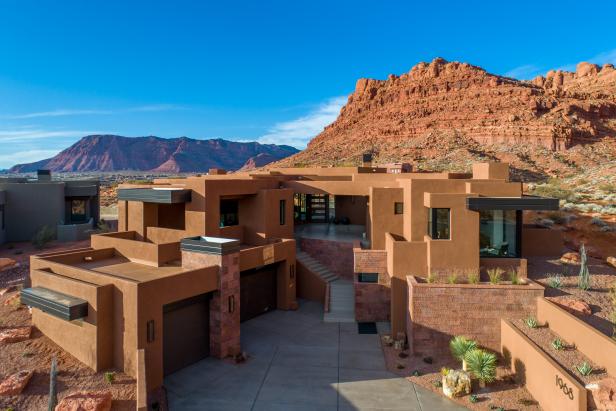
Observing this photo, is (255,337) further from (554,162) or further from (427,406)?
(554,162)

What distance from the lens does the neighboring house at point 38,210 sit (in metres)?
30.7

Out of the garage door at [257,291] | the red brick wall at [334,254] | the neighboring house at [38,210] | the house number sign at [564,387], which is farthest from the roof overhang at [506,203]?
the neighboring house at [38,210]

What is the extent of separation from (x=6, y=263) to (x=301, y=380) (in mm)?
20993

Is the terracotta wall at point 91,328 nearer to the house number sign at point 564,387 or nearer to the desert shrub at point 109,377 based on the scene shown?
the desert shrub at point 109,377

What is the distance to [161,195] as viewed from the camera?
18.8 m

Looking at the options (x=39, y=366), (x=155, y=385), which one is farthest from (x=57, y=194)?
(x=155, y=385)

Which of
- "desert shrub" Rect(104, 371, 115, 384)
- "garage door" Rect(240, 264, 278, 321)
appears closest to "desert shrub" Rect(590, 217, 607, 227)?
"garage door" Rect(240, 264, 278, 321)

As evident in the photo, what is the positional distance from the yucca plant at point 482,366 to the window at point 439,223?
525 centimetres

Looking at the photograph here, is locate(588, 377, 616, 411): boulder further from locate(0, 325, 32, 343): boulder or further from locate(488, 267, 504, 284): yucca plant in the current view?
locate(0, 325, 32, 343): boulder

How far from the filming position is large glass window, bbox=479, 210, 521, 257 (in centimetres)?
1672

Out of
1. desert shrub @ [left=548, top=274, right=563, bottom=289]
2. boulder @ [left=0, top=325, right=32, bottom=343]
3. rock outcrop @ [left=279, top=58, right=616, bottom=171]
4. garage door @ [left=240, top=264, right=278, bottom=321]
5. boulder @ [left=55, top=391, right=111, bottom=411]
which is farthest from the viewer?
rock outcrop @ [left=279, top=58, right=616, bottom=171]

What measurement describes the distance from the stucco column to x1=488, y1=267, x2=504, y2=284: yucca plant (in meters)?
10.3

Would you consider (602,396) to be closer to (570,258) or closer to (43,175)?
(570,258)

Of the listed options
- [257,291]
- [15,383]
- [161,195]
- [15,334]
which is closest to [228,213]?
[161,195]
